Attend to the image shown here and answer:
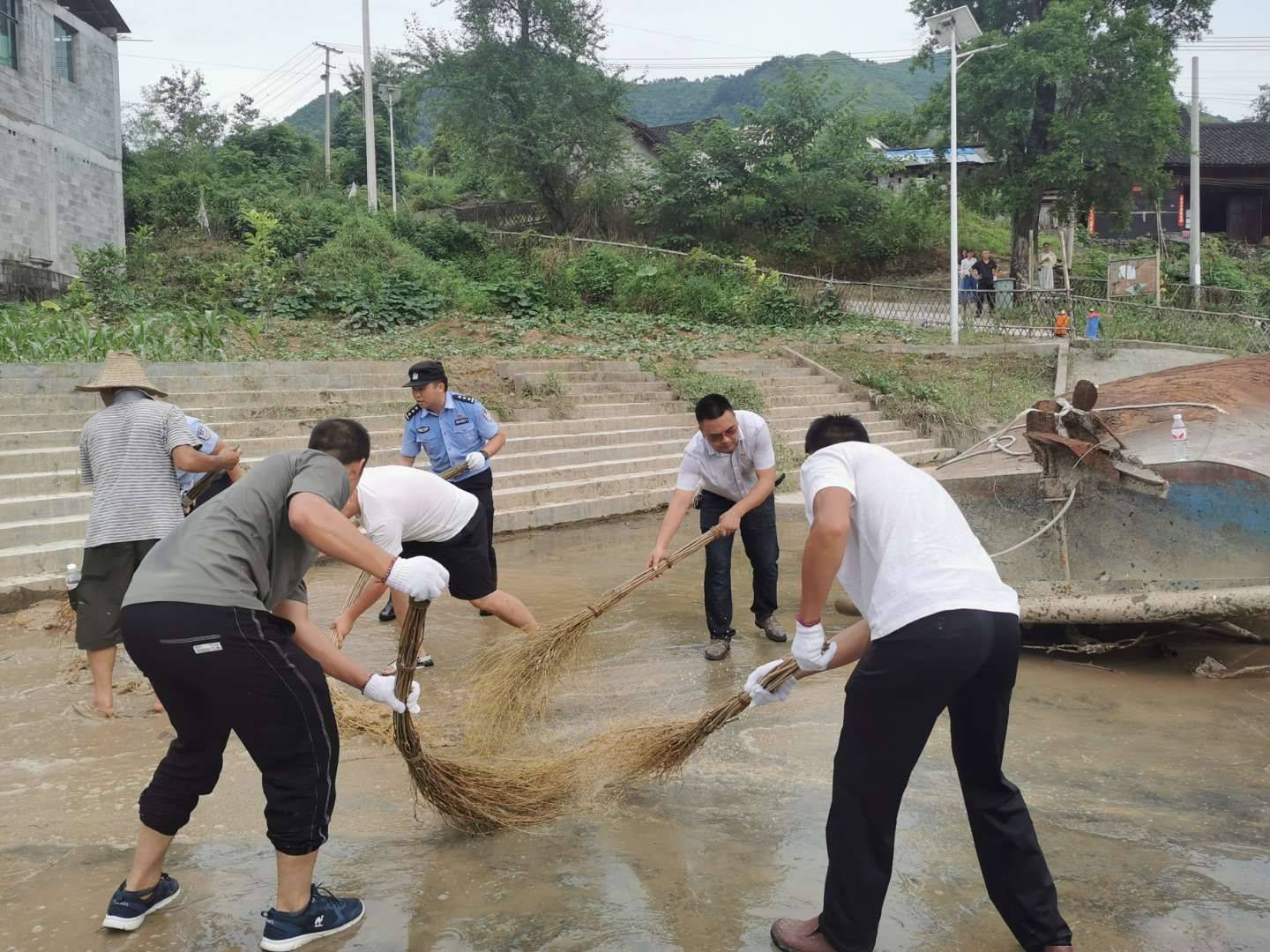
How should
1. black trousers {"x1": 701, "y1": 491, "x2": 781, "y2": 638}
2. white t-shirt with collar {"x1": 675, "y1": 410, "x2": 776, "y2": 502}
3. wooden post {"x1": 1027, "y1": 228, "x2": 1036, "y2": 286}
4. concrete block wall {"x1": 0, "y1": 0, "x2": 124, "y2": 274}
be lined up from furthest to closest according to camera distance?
wooden post {"x1": 1027, "y1": 228, "x2": 1036, "y2": 286} < concrete block wall {"x1": 0, "y1": 0, "x2": 124, "y2": 274} < black trousers {"x1": 701, "y1": 491, "x2": 781, "y2": 638} < white t-shirt with collar {"x1": 675, "y1": 410, "x2": 776, "y2": 502}

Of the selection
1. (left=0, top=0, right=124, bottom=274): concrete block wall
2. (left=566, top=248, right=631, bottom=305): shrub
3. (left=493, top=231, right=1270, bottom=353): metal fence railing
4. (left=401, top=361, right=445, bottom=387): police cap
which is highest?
(left=0, top=0, right=124, bottom=274): concrete block wall

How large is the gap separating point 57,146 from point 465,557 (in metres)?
18.8

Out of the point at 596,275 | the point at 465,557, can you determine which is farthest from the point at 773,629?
the point at 596,275

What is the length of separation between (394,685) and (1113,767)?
2903 millimetres

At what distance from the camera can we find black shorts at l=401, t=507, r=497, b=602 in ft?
17.0

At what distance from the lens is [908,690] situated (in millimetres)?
2625

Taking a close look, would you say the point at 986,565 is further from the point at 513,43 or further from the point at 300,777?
the point at 513,43

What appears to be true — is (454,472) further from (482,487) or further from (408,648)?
(408,648)

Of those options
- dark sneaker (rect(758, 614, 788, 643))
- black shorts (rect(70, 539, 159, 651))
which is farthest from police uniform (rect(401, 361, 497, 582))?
black shorts (rect(70, 539, 159, 651))

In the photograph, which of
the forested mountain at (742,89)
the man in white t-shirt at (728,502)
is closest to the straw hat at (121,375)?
the man in white t-shirt at (728,502)

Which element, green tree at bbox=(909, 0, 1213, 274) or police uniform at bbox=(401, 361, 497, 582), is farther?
green tree at bbox=(909, 0, 1213, 274)

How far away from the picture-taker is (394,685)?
10.5ft

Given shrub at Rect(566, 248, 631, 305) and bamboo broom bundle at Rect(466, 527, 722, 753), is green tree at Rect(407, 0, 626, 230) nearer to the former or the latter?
shrub at Rect(566, 248, 631, 305)

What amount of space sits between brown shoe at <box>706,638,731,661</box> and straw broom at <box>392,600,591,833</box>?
1.98m
